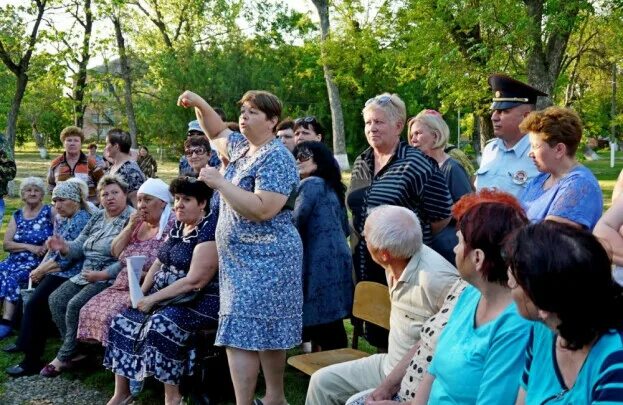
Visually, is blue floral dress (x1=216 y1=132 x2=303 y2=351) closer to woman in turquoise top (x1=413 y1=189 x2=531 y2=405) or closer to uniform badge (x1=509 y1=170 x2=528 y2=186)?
uniform badge (x1=509 y1=170 x2=528 y2=186)

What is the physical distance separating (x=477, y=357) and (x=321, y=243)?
2443mm

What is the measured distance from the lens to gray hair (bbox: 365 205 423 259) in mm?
3160

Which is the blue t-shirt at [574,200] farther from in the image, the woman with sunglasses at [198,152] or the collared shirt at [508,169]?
the woman with sunglasses at [198,152]

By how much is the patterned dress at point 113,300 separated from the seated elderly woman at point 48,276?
2.18 ft

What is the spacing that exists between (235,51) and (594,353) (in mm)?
29891

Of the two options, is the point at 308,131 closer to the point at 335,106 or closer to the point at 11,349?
the point at 11,349

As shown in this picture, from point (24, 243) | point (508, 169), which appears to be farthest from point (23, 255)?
point (508, 169)

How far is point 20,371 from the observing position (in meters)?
5.38

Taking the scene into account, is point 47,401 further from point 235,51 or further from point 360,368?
point 235,51

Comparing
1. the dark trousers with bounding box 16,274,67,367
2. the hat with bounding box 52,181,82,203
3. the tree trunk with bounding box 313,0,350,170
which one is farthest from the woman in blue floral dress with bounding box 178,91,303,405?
the tree trunk with bounding box 313,0,350,170

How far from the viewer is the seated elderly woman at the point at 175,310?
4.39m

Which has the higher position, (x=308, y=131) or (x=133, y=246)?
(x=308, y=131)

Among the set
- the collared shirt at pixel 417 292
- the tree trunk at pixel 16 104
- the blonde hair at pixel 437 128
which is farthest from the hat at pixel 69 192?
the tree trunk at pixel 16 104

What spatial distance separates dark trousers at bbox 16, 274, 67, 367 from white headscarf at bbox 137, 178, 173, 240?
1.16 meters
